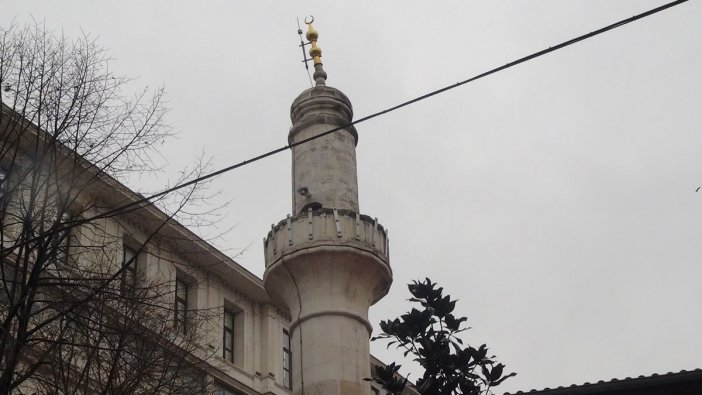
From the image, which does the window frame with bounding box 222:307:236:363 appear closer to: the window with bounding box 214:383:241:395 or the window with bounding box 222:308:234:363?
the window with bounding box 222:308:234:363

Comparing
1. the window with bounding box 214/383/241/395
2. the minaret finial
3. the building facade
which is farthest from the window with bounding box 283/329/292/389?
the minaret finial

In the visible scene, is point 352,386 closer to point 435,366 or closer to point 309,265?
point 309,265

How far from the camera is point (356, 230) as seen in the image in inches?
805

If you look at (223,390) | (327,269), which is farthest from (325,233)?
(223,390)

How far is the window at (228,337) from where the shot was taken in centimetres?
2886

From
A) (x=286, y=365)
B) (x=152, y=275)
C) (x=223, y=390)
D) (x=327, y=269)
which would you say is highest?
(x=152, y=275)

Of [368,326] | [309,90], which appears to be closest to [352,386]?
[368,326]

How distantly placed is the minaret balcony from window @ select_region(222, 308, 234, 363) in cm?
843

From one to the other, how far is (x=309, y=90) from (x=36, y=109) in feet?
31.8

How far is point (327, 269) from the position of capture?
2014cm

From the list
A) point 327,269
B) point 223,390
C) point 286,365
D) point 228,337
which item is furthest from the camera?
point 286,365

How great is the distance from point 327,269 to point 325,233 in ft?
2.19

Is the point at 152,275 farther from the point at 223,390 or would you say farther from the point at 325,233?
the point at 325,233

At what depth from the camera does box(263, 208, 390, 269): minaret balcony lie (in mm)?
20188
